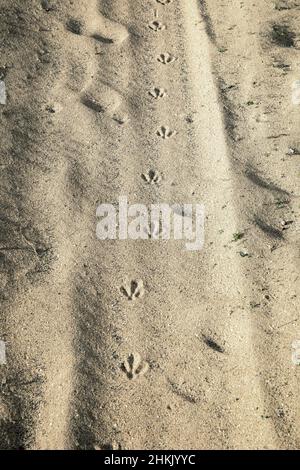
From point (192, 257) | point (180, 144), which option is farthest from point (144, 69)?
point (192, 257)

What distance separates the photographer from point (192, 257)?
3209 mm

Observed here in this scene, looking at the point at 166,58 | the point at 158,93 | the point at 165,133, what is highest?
the point at 166,58

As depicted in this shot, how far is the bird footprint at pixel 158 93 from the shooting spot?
4.22 meters

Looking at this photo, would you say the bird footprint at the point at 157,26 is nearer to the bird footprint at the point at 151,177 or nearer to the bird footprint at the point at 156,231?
the bird footprint at the point at 151,177

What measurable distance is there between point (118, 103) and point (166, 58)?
35.0 inches

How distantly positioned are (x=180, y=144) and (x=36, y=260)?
1.67m

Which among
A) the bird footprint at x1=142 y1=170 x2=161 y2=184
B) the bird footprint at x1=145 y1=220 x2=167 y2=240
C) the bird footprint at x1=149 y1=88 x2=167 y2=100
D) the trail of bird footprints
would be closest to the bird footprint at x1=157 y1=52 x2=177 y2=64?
the trail of bird footprints

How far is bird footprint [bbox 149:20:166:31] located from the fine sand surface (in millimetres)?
12

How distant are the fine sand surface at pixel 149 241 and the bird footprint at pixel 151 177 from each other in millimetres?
28

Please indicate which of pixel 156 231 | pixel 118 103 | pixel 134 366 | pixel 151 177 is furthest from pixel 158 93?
pixel 134 366

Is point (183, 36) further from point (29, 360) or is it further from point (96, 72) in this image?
point (29, 360)

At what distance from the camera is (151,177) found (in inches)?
143

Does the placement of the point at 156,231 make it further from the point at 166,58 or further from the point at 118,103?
the point at 166,58

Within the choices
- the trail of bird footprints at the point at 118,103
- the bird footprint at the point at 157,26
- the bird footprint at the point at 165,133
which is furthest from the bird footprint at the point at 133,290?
the bird footprint at the point at 157,26
